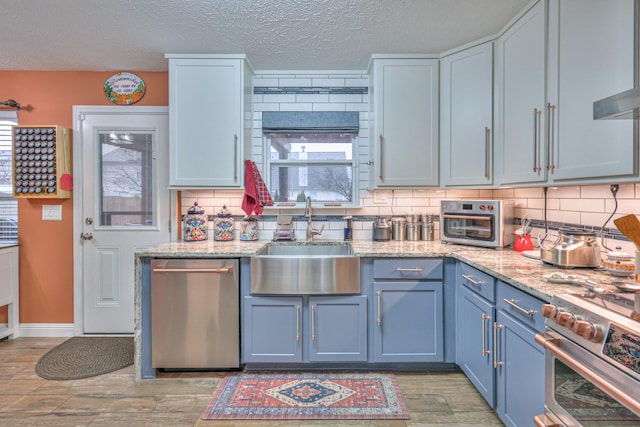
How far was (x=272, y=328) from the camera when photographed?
2.47 m

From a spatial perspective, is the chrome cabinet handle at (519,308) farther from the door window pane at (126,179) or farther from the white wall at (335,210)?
the door window pane at (126,179)

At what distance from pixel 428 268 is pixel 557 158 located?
101 cm

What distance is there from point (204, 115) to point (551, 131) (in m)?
2.30

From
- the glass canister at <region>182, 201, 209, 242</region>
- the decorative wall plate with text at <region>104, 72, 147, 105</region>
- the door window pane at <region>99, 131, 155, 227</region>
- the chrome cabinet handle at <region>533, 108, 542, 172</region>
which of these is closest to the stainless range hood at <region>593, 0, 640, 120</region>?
the chrome cabinet handle at <region>533, 108, 542, 172</region>

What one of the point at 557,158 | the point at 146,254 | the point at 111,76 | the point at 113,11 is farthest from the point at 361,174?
the point at 111,76

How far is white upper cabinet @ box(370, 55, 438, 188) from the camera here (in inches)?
110

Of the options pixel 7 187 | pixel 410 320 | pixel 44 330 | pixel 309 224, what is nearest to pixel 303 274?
pixel 309 224

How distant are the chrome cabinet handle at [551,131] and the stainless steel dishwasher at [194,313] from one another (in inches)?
77.2

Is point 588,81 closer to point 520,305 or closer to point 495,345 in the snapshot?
point 520,305

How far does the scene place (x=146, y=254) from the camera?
2414 millimetres

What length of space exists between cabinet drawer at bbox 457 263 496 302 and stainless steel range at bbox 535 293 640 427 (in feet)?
1.69

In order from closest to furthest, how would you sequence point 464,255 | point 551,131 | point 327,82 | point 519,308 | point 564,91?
point 519,308 < point 564,91 < point 551,131 < point 464,255 < point 327,82

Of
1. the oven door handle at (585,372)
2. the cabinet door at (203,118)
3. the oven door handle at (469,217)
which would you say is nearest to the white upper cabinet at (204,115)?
the cabinet door at (203,118)

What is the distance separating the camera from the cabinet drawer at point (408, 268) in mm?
2453
